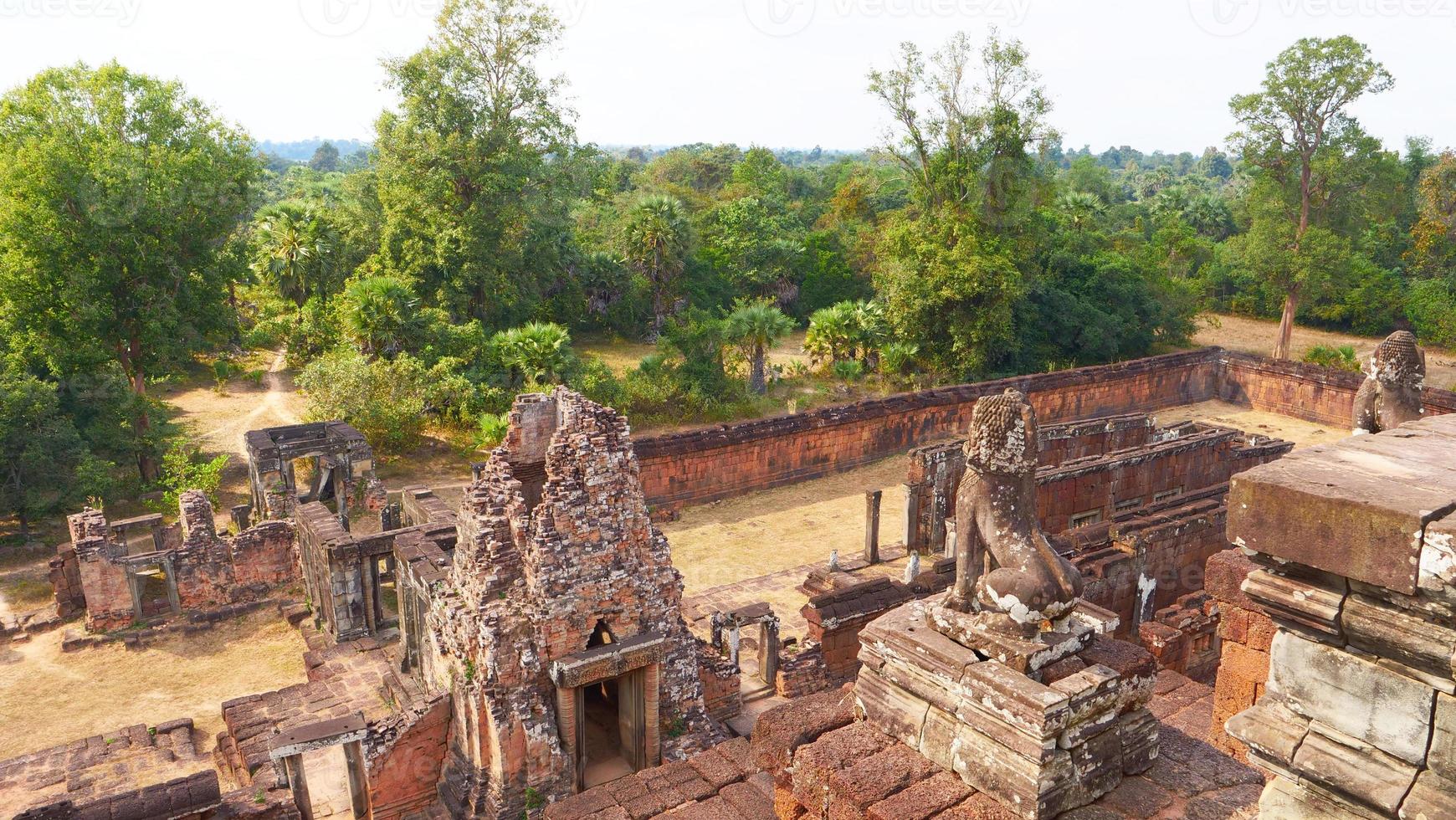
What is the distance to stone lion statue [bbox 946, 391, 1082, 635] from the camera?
4.39 metres

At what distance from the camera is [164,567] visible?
1332 centimetres

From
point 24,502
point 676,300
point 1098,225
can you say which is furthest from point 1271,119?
point 24,502

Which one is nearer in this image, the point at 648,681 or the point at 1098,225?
the point at 648,681

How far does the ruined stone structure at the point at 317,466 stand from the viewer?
1582cm

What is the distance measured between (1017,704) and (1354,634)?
1.46m

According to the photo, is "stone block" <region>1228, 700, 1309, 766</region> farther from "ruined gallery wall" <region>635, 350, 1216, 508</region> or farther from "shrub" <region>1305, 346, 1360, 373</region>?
"shrub" <region>1305, 346, 1360, 373</region>

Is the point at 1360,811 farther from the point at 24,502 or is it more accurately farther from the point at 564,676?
the point at 24,502

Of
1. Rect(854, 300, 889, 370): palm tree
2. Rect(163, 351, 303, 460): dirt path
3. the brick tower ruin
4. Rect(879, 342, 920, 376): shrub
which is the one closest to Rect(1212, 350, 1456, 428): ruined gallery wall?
Rect(879, 342, 920, 376): shrub

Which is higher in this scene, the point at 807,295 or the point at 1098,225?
the point at 1098,225

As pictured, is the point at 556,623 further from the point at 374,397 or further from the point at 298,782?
the point at 374,397

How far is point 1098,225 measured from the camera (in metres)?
39.4

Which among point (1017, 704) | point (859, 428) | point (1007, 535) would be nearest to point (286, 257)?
point (859, 428)

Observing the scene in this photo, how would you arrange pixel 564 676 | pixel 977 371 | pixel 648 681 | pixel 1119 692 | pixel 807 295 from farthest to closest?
1. pixel 807 295
2. pixel 977 371
3. pixel 648 681
4. pixel 564 676
5. pixel 1119 692

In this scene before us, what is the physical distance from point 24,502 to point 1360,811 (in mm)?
19037
